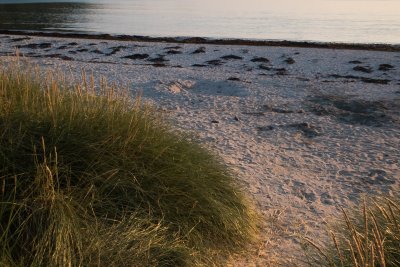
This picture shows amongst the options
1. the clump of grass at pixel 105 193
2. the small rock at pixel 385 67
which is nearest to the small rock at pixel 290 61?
the small rock at pixel 385 67

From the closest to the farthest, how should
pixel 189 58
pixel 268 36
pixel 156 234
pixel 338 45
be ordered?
pixel 156 234 < pixel 189 58 < pixel 338 45 < pixel 268 36

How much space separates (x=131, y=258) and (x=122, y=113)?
5.94ft

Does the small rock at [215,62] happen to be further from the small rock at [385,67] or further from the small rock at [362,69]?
the small rock at [385,67]

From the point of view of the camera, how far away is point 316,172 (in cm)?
747

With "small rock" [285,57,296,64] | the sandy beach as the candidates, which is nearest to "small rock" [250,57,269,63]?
the sandy beach

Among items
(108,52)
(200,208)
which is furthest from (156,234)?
(108,52)

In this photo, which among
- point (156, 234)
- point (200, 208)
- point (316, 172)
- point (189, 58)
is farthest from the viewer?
point (189, 58)

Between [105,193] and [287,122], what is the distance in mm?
6872

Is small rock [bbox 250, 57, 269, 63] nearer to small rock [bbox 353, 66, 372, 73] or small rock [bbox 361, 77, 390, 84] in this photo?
small rock [bbox 353, 66, 372, 73]

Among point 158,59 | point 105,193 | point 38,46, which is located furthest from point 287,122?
point 38,46

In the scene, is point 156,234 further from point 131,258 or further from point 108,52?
point 108,52

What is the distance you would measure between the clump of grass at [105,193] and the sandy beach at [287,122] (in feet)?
1.96

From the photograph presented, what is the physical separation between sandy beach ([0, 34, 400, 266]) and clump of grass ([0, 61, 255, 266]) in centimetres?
60

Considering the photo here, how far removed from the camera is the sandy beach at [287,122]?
6.10 metres
